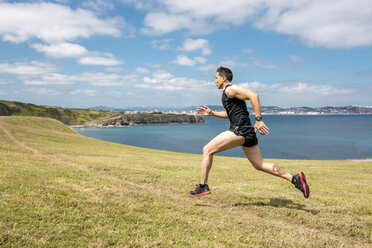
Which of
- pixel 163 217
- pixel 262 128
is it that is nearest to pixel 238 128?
pixel 262 128

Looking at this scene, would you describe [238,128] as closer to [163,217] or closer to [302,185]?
[302,185]

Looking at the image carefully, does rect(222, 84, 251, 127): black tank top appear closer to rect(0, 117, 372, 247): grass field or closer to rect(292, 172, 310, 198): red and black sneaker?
rect(292, 172, 310, 198): red and black sneaker

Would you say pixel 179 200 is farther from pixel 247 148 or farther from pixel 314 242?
pixel 314 242

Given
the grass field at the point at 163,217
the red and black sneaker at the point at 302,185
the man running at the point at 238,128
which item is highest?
the man running at the point at 238,128

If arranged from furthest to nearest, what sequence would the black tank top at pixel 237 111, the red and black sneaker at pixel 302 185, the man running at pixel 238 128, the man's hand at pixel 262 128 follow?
the red and black sneaker at pixel 302 185 < the black tank top at pixel 237 111 < the man running at pixel 238 128 < the man's hand at pixel 262 128

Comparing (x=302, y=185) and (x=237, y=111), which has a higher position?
(x=237, y=111)

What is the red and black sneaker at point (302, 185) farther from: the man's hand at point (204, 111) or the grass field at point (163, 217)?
the man's hand at point (204, 111)

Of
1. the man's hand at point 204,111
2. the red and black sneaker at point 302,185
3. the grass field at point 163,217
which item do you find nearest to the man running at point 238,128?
the red and black sneaker at point 302,185

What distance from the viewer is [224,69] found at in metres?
7.47

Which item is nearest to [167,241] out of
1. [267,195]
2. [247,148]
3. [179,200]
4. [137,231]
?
[137,231]

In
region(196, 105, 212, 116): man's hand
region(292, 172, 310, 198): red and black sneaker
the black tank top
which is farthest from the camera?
region(196, 105, 212, 116): man's hand

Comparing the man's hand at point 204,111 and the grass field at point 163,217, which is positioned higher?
the man's hand at point 204,111

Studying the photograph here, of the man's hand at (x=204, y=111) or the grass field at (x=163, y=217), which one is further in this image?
the man's hand at (x=204, y=111)

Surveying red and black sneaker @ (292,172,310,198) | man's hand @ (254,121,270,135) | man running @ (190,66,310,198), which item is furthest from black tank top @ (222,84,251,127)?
red and black sneaker @ (292,172,310,198)
